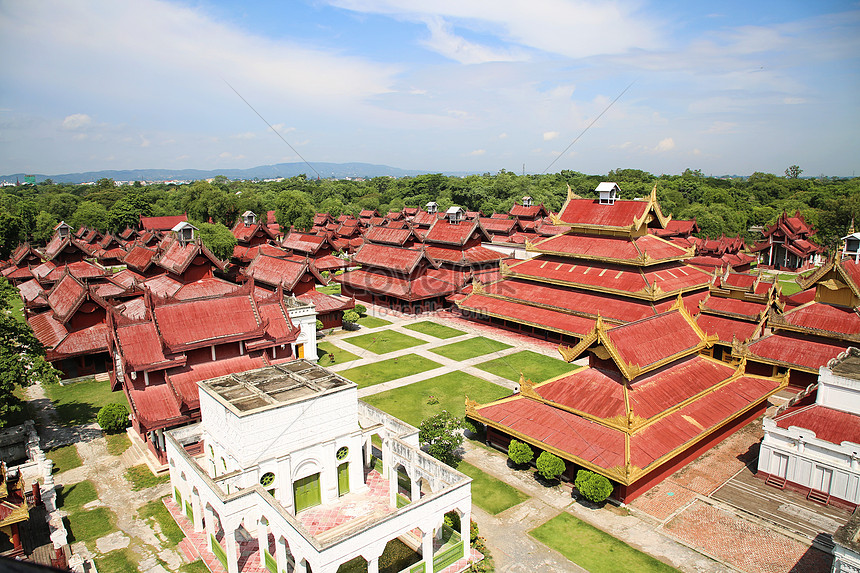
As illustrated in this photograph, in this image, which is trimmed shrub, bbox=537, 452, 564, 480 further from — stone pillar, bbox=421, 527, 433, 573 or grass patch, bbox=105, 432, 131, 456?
grass patch, bbox=105, 432, 131, 456

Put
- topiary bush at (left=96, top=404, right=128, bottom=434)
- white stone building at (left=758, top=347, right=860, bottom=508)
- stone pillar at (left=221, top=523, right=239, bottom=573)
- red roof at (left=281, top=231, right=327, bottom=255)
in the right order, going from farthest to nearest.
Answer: red roof at (left=281, top=231, right=327, bottom=255), topiary bush at (left=96, top=404, right=128, bottom=434), white stone building at (left=758, top=347, right=860, bottom=508), stone pillar at (left=221, top=523, right=239, bottom=573)

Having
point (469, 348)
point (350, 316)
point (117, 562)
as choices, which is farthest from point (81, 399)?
point (469, 348)

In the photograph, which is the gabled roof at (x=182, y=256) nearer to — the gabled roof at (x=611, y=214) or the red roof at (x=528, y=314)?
the red roof at (x=528, y=314)

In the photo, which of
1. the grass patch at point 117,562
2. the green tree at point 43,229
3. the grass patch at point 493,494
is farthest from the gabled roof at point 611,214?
the green tree at point 43,229

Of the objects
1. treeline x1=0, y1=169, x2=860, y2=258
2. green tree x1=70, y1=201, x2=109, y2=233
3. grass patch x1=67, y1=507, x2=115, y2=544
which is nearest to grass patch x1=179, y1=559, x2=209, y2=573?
grass patch x1=67, y1=507, x2=115, y2=544

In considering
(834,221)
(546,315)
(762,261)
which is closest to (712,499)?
(546,315)

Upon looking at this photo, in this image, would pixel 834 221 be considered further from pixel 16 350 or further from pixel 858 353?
pixel 16 350

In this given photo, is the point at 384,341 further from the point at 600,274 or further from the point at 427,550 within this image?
the point at 427,550
